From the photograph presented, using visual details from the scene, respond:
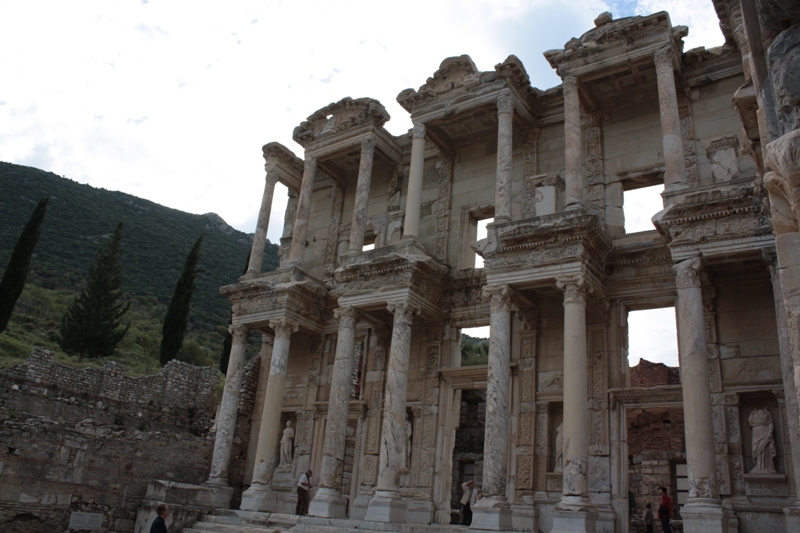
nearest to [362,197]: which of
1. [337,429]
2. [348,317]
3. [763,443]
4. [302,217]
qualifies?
[302,217]

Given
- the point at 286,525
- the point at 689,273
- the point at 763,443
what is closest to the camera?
the point at 763,443

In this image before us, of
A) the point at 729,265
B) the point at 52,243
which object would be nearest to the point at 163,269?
the point at 52,243

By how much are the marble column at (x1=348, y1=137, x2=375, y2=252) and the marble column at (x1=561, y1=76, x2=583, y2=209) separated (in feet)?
18.1

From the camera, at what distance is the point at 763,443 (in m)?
11.9

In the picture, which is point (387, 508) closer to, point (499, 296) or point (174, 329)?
point (499, 296)

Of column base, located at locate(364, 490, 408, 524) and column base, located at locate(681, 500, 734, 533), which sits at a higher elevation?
column base, located at locate(681, 500, 734, 533)

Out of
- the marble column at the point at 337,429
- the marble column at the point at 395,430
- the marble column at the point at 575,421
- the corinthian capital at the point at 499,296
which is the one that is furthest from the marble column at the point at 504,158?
the marble column at the point at 337,429

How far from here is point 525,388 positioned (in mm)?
14852

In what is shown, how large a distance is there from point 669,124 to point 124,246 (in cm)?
5393

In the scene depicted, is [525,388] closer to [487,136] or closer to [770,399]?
[770,399]

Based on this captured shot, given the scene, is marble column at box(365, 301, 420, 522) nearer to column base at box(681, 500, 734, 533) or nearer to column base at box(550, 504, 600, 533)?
column base at box(550, 504, 600, 533)

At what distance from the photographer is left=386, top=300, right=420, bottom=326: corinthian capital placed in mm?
15520

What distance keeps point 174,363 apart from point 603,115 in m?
17.4

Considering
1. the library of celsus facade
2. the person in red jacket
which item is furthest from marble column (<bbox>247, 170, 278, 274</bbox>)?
the person in red jacket
